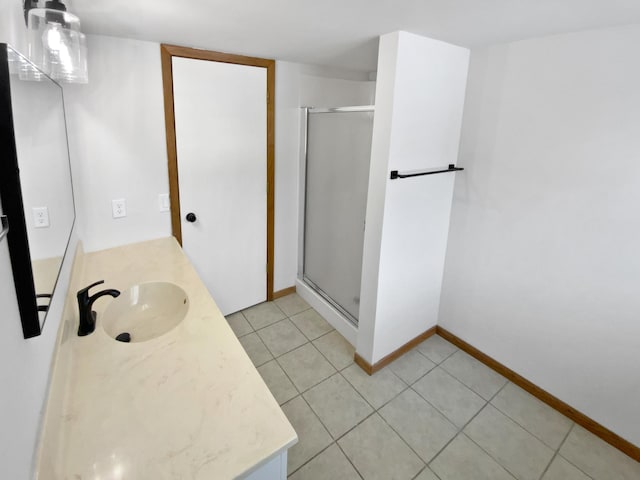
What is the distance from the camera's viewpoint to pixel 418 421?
1.92m

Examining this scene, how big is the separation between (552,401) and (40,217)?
2.66m

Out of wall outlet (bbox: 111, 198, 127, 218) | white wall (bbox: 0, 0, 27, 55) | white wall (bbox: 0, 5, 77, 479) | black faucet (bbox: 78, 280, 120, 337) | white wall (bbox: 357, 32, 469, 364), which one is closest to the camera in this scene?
white wall (bbox: 0, 5, 77, 479)

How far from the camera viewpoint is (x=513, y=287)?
2129 millimetres

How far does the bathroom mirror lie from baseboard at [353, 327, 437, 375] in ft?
5.95

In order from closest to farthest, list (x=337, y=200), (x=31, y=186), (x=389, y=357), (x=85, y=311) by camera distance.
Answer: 1. (x=31, y=186)
2. (x=85, y=311)
3. (x=389, y=357)
4. (x=337, y=200)

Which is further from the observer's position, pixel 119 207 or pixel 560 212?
pixel 119 207

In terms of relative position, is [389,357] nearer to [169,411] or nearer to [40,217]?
[169,411]

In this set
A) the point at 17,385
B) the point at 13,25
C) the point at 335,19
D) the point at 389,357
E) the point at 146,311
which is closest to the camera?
the point at 17,385

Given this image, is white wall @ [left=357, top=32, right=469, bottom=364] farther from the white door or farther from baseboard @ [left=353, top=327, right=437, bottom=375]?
the white door

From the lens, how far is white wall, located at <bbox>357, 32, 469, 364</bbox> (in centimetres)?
181

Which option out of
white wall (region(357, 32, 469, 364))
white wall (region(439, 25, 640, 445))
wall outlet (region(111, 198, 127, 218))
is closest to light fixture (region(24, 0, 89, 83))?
wall outlet (region(111, 198, 127, 218))

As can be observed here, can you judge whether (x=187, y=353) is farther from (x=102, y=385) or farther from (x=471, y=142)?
(x=471, y=142)

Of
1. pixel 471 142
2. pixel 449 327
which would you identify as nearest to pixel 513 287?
pixel 449 327

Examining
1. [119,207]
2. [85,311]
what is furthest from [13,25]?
[119,207]
